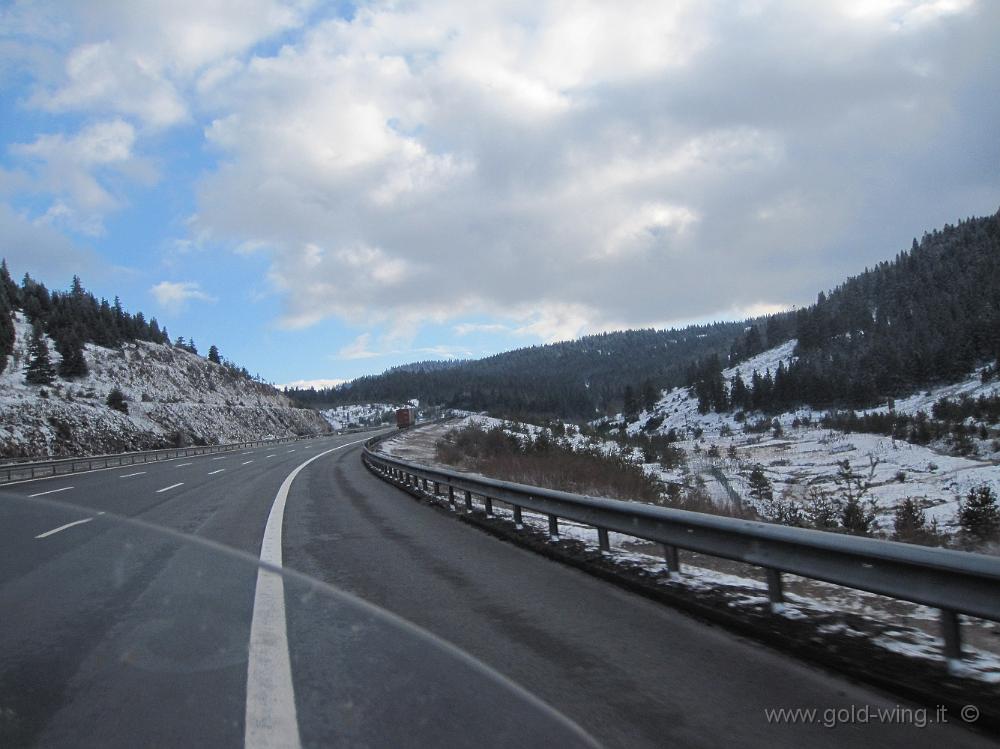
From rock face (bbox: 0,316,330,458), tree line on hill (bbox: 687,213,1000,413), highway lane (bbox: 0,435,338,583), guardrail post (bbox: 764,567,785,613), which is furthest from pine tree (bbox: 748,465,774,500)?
tree line on hill (bbox: 687,213,1000,413)

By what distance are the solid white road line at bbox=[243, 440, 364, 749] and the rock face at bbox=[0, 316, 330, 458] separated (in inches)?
1838

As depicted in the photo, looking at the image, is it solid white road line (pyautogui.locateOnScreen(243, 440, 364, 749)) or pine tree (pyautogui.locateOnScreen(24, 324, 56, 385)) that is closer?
solid white road line (pyautogui.locateOnScreen(243, 440, 364, 749))

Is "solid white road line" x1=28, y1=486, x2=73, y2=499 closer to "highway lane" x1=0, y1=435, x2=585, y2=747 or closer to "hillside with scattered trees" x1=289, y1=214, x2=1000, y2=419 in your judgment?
"highway lane" x1=0, y1=435, x2=585, y2=747

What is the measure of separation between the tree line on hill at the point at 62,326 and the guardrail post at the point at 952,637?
77915 millimetres

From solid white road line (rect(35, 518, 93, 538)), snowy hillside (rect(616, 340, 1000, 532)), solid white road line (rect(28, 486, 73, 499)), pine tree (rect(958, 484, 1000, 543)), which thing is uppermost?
solid white road line (rect(28, 486, 73, 499))

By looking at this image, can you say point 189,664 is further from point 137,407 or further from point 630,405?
point 630,405

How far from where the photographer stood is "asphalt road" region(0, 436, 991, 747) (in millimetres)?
3551

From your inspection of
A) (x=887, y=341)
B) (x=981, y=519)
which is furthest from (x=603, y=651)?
(x=887, y=341)

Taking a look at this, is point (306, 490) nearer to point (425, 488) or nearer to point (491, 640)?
point (425, 488)

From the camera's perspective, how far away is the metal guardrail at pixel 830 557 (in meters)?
3.88

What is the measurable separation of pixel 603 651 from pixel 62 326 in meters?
105

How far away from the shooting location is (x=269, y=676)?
439cm

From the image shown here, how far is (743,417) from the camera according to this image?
127438 millimetres

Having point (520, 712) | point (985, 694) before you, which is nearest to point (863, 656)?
point (985, 694)
